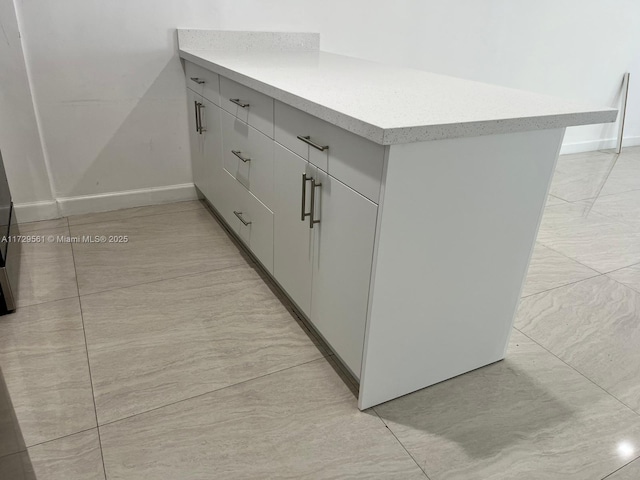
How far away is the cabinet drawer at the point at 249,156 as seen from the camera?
71.9 inches

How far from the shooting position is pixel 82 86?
249 centimetres

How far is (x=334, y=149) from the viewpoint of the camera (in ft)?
4.36

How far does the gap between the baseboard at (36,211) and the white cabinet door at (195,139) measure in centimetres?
76

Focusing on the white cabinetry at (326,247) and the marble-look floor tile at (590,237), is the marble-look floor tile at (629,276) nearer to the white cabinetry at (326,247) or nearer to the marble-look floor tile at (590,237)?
the marble-look floor tile at (590,237)

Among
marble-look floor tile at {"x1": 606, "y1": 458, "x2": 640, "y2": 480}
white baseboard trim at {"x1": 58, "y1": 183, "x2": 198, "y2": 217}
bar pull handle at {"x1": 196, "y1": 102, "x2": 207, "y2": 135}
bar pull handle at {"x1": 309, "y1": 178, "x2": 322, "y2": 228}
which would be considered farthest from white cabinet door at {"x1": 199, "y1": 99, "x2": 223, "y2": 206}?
marble-look floor tile at {"x1": 606, "y1": 458, "x2": 640, "y2": 480}

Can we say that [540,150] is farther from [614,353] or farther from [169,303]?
[169,303]

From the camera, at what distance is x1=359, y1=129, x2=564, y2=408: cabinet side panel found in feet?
3.99

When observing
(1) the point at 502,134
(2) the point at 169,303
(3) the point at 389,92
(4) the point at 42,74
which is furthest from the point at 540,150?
(4) the point at 42,74

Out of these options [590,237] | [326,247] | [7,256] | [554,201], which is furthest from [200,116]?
[554,201]

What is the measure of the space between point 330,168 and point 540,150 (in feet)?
1.91

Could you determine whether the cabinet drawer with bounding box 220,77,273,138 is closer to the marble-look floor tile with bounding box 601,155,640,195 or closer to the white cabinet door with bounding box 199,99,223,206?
the white cabinet door with bounding box 199,99,223,206

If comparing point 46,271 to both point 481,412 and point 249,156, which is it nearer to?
point 249,156

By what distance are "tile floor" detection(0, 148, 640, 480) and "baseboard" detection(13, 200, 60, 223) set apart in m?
0.32

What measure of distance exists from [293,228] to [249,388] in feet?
1.77
